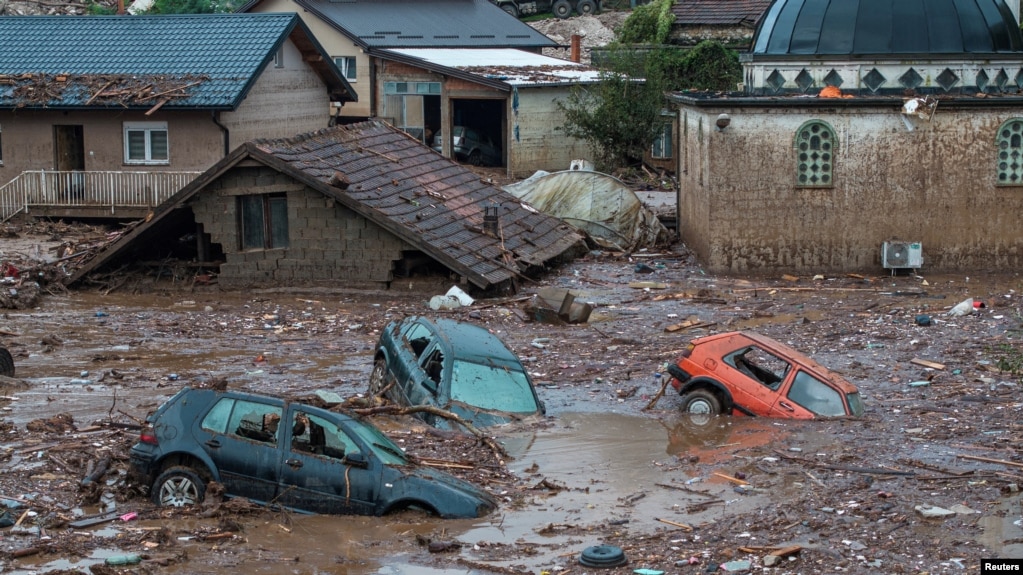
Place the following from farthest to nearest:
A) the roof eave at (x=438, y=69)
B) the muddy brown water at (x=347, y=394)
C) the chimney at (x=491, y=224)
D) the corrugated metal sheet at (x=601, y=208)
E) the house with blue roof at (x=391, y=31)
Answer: the house with blue roof at (x=391, y=31) → the roof eave at (x=438, y=69) → the corrugated metal sheet at (x=601, y=208) → the chimney at (x=491, y=224) → the muddy brown water at (x=347, y=394)

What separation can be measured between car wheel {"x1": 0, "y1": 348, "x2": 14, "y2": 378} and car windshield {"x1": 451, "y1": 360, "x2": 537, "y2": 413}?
6365 mm

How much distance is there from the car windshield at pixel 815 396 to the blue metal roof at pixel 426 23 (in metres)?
31.5

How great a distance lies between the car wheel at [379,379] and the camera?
14.8m

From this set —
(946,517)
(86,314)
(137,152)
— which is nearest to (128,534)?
(946,517)

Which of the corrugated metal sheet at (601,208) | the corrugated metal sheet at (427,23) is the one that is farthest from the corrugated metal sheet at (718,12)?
the corrugated metal sheet at (601,208)

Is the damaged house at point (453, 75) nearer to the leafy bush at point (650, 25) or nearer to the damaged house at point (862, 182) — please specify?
the leafy bush at point (650, 25)

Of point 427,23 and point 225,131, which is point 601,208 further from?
point 427,23

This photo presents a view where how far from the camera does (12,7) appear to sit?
54.0 metres

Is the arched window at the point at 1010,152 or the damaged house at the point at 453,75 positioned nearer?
the arched window at the point at 1010,152

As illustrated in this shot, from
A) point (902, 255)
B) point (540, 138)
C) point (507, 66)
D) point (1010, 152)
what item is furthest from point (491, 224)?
point (507, 66)

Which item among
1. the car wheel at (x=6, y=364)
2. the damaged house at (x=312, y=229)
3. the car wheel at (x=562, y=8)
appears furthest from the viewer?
the car wheel at (x=562, y=8)

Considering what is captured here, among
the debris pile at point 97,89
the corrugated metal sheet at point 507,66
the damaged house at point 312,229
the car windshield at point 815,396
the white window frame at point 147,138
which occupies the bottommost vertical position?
the car windshield at point 815,396

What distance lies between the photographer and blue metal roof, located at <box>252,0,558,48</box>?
45.8m

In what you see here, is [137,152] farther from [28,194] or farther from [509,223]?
[509,223]
